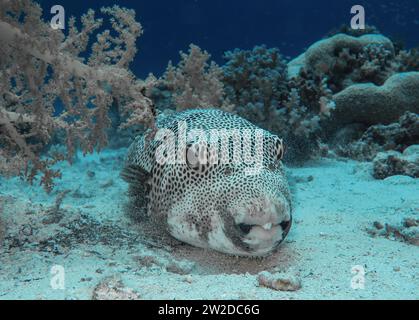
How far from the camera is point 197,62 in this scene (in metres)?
6.48

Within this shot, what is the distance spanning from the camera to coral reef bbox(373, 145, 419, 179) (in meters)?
6.14

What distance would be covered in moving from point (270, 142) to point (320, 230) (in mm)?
1161

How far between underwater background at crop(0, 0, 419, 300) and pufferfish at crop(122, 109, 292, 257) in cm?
16

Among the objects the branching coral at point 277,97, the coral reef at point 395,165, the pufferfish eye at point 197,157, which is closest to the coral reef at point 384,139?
the branching coral at point 277,97

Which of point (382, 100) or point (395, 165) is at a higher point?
point (382, 100)

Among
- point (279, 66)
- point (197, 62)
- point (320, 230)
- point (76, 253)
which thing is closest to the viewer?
point (76, 253)

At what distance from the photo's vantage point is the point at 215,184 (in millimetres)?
3287

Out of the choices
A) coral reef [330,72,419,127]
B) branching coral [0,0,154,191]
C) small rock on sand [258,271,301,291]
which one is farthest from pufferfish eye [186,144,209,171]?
coral reef [330,72,419,127]

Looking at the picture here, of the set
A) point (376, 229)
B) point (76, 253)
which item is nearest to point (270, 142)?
point (376, 229)

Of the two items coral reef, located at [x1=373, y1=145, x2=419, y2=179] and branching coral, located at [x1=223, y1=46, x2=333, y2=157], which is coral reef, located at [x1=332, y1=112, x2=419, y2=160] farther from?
coral reef, located at [x1=373, y1=145, x2=419, y2=179]

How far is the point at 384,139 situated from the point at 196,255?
19.6 ft

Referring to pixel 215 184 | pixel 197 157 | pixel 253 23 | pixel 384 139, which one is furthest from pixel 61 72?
pixel 253 23

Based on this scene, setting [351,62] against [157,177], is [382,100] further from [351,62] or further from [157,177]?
[157,177]
